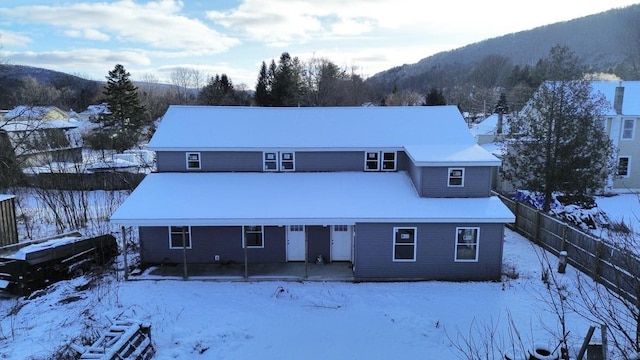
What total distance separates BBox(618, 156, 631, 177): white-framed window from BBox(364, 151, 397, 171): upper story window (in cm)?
2089

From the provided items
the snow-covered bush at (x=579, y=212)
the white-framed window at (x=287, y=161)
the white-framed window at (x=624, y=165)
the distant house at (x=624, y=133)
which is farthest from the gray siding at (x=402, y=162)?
the white-framed window at (x=624, y=165)

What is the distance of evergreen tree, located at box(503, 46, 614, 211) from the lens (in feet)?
74.3

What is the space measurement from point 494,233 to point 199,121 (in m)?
14.3

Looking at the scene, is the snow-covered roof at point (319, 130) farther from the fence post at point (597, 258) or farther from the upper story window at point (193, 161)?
the fence post at point (597, 258)

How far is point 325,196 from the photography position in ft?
58.3

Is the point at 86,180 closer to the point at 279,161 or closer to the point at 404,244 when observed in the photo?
the point at 279,161

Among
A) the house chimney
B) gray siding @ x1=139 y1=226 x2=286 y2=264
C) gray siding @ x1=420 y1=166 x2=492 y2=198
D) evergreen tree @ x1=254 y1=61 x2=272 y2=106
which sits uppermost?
A: evergreen tree @ x1=254 y1=61 x2=272 y2=106

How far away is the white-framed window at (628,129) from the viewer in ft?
101

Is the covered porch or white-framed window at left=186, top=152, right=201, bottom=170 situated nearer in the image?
the covered porch

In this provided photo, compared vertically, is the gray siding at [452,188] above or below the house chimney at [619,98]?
below

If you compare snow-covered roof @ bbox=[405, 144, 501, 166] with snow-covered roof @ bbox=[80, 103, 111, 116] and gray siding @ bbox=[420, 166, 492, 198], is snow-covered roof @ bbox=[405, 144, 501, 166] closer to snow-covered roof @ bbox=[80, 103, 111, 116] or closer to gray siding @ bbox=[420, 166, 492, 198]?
gray siding @ bbox=[420, 166, 492, 198]

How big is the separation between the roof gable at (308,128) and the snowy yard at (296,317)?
653 centimetres

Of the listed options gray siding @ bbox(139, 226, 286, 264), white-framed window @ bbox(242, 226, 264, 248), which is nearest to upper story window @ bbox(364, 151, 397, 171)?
gray siding @ bbox(139, 226, 286, 264)

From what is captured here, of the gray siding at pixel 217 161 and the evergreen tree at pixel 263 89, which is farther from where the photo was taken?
the evergreen tree at pixel 263 89
